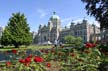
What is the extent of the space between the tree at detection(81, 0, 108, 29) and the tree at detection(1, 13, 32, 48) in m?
37.1

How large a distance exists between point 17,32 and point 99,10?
39.7 metres

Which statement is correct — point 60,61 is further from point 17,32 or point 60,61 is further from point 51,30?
point 51,30

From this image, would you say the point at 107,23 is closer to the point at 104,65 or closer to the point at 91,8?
the point at 91,8

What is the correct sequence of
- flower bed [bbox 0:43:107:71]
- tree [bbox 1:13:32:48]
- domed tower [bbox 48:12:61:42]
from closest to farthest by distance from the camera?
flower bed [bbox 0:43:107:71], tree [bbox 1:13:32:48], domed tower [bbox 48:12:61:42]

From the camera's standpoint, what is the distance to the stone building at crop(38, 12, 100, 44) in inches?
5630

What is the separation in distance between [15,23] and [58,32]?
310ft

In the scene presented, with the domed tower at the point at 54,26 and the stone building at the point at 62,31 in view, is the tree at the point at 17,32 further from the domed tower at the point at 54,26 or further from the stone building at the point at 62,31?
the domed tower at the point at 54,26

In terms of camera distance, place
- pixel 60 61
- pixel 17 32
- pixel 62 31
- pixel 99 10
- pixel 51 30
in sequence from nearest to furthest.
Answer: pixel 60 61, pixel 99 10, pixel 17 32, pixel 62 31, pixel 51 30

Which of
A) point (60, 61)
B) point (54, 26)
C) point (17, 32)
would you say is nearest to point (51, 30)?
point (54, 26)

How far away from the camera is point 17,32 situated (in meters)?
68.6

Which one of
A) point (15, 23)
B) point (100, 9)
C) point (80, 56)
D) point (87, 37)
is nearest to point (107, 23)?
point (100, 9)

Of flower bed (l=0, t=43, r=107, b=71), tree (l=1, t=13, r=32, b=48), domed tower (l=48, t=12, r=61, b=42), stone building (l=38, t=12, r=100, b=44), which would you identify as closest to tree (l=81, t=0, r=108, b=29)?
flower bed (l=0, t=43, r=107, b=71)

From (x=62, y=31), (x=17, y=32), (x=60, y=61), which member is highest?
A: (x=62, y=31)

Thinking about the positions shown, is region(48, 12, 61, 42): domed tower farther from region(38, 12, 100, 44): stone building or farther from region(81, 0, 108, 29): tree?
region(81, 0, 108, 29): tree
